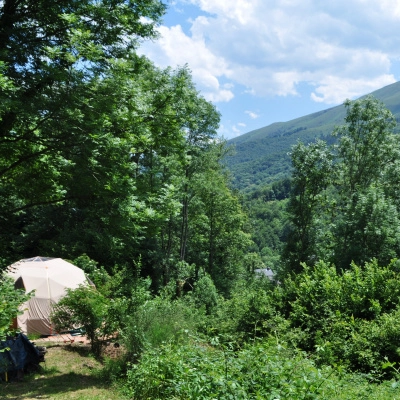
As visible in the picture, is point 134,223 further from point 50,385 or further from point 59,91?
point 50,385

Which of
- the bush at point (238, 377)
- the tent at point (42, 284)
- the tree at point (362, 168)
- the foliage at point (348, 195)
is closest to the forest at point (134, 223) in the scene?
the bush at point (238, 377)

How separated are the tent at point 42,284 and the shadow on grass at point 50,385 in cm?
496

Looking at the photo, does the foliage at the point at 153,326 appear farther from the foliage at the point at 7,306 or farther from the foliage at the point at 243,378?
the foliage at the point at 243,378

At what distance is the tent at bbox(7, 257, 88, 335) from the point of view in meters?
14.6

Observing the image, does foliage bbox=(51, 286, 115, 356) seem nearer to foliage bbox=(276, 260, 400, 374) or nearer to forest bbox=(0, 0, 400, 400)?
forest bbox=(0, 0, 400, 400)

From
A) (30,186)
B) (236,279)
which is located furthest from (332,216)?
(30,186)

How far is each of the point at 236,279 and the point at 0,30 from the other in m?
30.7

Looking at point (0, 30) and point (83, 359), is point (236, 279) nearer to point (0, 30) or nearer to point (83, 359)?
point (83, 359)

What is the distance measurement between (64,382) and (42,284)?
6833mm

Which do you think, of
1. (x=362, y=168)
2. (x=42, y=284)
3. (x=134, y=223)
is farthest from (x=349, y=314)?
(x=362, y=168)

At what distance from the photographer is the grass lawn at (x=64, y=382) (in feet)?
25.1

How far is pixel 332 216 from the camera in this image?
2267cm

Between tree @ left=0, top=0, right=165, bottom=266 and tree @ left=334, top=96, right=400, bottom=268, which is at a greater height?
tree @ left=0, top=0, right=165, bottom=266

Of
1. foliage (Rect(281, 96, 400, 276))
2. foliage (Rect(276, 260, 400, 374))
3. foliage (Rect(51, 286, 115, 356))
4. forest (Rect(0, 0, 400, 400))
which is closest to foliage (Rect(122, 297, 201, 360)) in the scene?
forest (Rect(0, 0, 400, 400))
